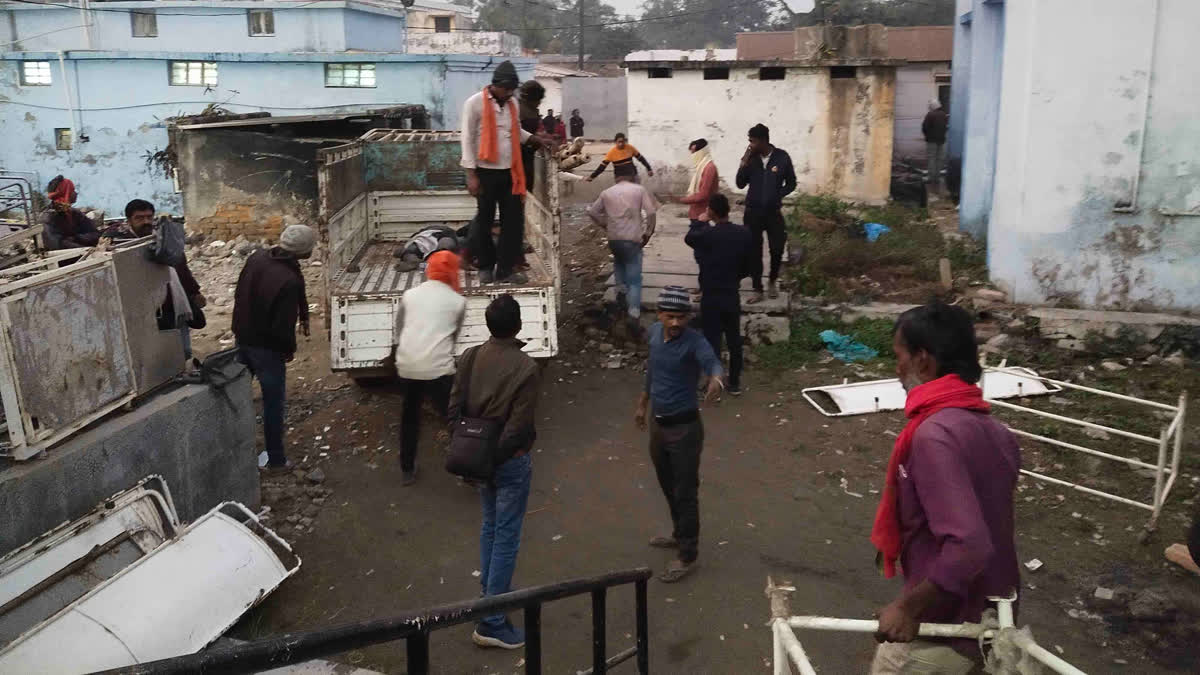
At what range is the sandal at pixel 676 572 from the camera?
495 centimetres

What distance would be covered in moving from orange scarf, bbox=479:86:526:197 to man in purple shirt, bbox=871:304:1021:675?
457 cm

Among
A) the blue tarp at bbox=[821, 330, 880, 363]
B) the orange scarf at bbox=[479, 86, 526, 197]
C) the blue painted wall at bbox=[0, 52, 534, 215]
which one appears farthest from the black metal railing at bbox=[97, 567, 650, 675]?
the blue painted wall at bbox=[0, 52, 534, 215]

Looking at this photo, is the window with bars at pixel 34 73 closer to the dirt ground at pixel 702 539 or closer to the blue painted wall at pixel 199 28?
the blue painted wall at pixel 199 28

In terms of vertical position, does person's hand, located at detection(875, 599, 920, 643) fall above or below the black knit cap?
below

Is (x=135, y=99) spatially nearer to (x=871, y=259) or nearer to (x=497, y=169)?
(x=871, y=259)

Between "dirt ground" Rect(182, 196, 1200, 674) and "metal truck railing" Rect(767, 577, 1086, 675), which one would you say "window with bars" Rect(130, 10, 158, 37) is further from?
"metal truck railing" Rect(767, 577, 1086, 675)

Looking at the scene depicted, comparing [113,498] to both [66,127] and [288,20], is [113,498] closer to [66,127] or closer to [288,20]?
[66,127]

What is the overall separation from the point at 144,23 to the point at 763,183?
25309mm

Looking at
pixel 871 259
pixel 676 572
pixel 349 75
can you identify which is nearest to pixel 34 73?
pixel 349 75

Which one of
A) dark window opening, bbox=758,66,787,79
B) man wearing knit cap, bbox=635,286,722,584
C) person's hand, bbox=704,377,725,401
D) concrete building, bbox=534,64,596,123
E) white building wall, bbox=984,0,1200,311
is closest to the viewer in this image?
person's hand, bbox=704,377,725,401

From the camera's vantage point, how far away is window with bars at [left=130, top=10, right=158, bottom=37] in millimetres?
27453

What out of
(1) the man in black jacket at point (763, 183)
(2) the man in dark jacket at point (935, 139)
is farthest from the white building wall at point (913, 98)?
(1) the man in black jacket at point (763, 183)

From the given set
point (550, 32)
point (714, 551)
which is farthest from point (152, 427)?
point (550, 32)

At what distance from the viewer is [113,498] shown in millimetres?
4328
